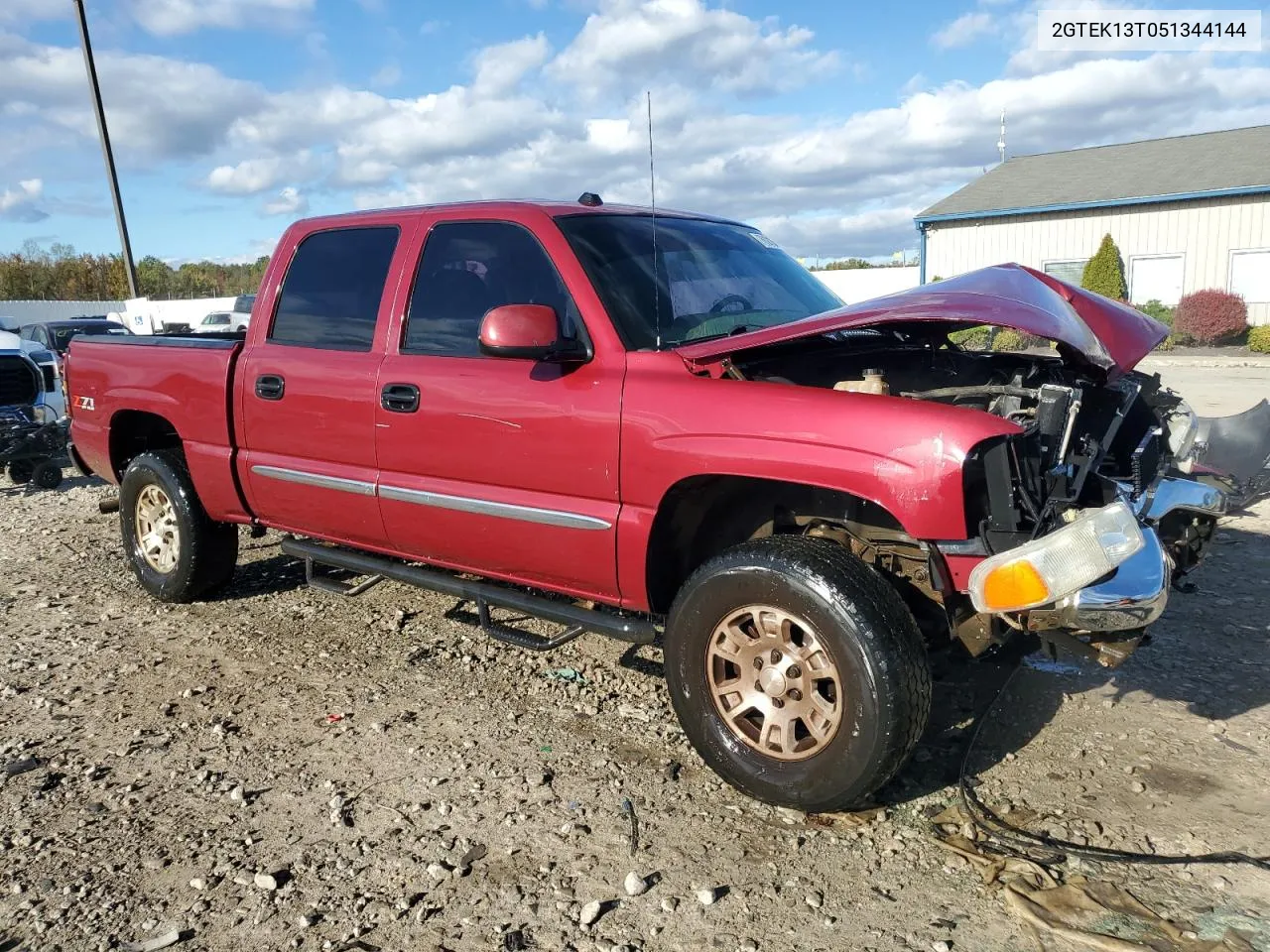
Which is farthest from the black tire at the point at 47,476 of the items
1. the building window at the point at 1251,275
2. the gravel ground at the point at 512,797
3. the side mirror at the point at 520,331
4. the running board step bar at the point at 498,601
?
the building window at the point at 1251,275

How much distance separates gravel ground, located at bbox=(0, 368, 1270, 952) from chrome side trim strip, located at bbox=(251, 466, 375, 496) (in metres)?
0.88

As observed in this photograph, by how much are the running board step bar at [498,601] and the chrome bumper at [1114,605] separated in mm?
1400

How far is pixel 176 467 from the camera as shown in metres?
Answer: 5.23

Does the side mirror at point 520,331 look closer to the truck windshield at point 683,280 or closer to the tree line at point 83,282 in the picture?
the truck windshield at point 683,280

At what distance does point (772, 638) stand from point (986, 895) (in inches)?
37.1

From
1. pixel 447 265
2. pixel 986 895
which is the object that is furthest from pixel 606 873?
pixel 447 265

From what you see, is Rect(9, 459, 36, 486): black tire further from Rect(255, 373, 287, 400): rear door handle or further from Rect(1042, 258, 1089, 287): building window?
Rect(1042, 258, 1089, 287): building window

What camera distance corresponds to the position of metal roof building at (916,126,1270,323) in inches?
914

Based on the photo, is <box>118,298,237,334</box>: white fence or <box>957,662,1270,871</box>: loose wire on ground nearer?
<box>957,662,1270,871</box>: loose wire on ground

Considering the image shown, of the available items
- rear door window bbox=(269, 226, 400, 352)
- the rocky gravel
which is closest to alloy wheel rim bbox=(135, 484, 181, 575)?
the rocky gravel

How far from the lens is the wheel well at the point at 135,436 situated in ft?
18.2

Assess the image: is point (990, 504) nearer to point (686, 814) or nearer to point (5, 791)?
point (686, 814)

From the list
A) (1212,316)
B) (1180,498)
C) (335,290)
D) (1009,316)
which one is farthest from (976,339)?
(1212,316)

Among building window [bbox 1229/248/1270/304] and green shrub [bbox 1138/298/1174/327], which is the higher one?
building window [bbox 1229/248/1270/304]
